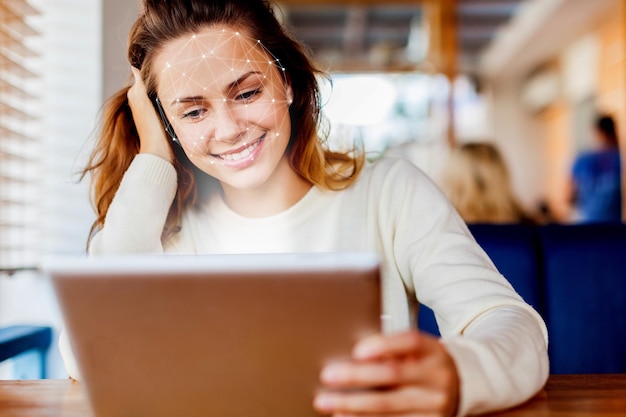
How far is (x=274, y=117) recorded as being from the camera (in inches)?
39.0

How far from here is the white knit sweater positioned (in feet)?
2.54

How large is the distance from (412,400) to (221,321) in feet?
0.57

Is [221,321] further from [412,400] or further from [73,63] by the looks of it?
[73,63]

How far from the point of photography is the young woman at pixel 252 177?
0.92 m

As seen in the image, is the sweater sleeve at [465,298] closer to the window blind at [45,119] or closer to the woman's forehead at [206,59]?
the woman's forehead at [206,59]

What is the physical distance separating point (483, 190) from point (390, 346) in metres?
1.85

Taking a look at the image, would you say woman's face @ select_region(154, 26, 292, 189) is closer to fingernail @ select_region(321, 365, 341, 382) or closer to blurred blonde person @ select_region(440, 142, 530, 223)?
fingernail @ select_region(321, 365, 341, 382)

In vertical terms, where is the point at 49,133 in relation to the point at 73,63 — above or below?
below

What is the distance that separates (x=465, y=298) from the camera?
861mm

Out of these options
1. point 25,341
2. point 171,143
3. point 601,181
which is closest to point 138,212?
point 171,143

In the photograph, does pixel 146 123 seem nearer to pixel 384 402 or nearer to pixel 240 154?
pixel 240 154

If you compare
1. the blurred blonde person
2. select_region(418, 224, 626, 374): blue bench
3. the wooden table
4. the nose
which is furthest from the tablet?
the blurred blonde person

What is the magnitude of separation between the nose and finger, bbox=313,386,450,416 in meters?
0.46

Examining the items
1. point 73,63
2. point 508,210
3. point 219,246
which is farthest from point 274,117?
point 508,210
